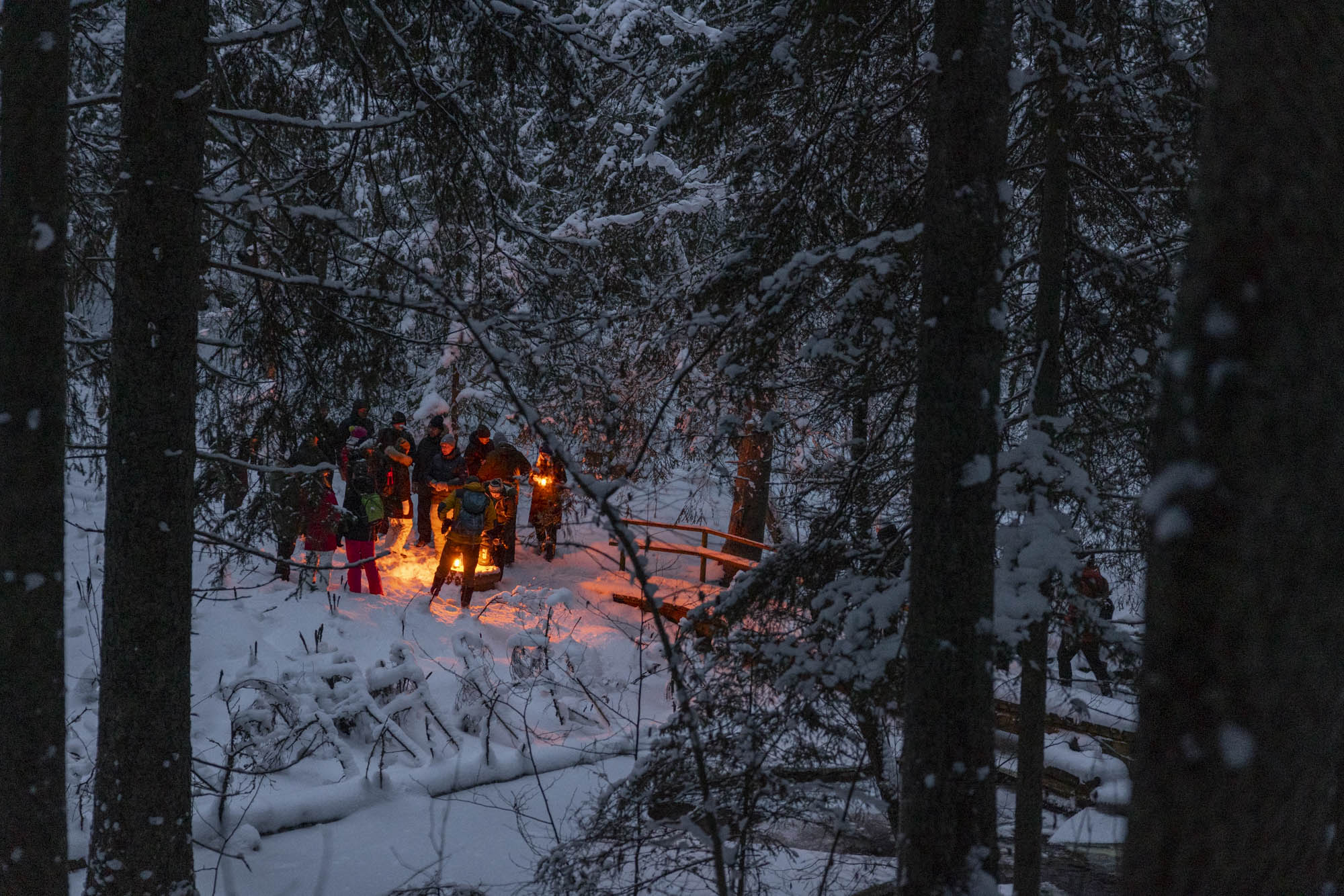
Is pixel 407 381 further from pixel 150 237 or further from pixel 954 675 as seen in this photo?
pixel 954 675

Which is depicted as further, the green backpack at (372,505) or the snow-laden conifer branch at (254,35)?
the green backpack at (372,505)

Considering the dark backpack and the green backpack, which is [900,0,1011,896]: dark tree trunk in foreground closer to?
the dark backpack

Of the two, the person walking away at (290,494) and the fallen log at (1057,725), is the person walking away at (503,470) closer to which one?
the person walking away at (290,494)

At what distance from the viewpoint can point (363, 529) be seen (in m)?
11.0

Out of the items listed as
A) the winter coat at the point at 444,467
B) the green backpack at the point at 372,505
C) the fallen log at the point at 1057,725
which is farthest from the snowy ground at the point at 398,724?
the fallen log at the point at 1057,725

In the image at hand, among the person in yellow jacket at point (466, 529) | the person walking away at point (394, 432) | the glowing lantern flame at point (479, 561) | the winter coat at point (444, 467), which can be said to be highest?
the person walking away at point (394, 432)

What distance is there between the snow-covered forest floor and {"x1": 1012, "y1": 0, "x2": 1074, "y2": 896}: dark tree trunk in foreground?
19.8 inches

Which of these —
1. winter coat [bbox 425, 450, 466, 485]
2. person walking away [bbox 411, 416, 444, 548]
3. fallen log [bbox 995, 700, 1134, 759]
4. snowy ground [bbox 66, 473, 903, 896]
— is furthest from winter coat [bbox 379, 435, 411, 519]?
fallen log [bbox 995, 700, 1134, 759]

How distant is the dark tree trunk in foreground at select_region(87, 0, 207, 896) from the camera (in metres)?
4.00

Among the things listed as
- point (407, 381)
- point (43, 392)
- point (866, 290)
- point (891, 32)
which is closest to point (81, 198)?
point (407, 381)

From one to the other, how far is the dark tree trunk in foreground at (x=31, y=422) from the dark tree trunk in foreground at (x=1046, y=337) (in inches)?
182

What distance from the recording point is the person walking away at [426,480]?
1227 cm

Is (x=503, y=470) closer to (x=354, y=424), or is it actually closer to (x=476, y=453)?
(x=476, y=453)

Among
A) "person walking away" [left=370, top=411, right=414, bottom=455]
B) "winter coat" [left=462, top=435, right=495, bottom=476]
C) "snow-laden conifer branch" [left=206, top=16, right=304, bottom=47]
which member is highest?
"snow-laden conifer branch" [left=206, top=16, right=304, bottom=47]
